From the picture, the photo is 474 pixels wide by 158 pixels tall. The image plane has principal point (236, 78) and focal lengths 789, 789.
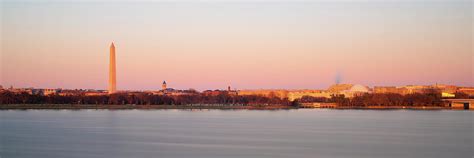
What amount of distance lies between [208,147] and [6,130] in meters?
16.3

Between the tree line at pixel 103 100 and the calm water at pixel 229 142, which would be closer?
the calm water at pixel 229 142

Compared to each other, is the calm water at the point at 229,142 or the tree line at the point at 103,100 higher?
the tree line at the point at 103,100

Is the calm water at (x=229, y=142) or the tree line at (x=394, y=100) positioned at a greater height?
the tree line at (x=394, y=100)

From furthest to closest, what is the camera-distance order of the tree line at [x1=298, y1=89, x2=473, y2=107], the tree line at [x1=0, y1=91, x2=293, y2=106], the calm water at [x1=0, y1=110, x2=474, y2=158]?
1. the tree line at [x1=298, y1=89, x2=473, y2=107]
2. the tree line at [x1=0, y1=91, x2=293, y2=106]
3. the calm water at [x1=0, y1=110, x2=474, y2=158]

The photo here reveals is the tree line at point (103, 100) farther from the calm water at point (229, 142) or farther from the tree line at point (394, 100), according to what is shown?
the calm water at point (229, 142)

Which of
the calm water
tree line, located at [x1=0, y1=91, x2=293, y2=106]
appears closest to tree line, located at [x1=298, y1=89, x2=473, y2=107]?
tree line, located at [x1=0, y1=91, x2=293, y2=106]

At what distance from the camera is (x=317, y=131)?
46500 mm

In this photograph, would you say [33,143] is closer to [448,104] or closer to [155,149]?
[155,149]

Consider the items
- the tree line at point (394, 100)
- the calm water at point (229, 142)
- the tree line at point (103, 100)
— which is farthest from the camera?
the tree line at point (394, 100)

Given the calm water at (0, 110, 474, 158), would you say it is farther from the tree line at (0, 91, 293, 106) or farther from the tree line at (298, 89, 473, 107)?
the tree line at (298, 89, 473, 107)

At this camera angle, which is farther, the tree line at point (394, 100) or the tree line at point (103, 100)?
the tree line at point (394, 100)

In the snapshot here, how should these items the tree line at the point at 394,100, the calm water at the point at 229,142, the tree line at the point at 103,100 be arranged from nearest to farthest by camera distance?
1. the calm water at the point at 229,142
2. the tree line at the point at 103,100
3. the tree line at the point at 394,100

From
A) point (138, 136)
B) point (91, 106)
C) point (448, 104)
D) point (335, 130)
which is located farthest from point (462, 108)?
point (138, 136)

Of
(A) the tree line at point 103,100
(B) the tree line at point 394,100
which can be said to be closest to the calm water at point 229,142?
(A) the tree line at point 103,100
